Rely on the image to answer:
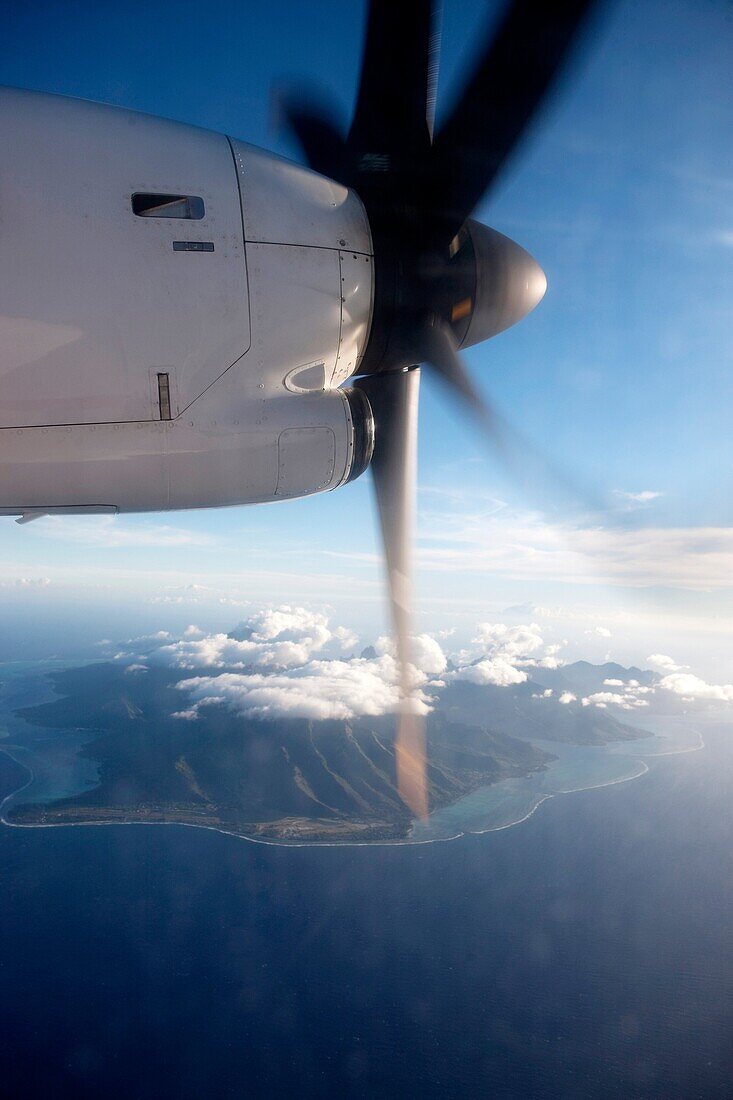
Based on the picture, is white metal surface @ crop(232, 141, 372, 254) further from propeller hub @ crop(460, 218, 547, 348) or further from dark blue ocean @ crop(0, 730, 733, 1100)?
dark blue ocean @ crop(0, 730, 733, 1100)

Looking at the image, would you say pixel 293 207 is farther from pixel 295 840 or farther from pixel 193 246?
pixel 295 840

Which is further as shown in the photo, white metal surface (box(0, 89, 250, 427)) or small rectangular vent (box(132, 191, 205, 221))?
small rectangular vent (box(132, 191, 205, 221))

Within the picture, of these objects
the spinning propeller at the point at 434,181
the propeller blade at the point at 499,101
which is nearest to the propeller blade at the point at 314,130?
the spinning propeller at the point at 434,181

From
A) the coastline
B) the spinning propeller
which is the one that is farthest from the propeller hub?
the coastline

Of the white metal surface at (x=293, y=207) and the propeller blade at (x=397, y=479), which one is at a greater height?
the white metal surface at (x=293, y=207)

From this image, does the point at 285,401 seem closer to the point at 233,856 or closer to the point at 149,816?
the point at 233,856

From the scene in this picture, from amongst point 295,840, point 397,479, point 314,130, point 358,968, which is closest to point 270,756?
point 295,840

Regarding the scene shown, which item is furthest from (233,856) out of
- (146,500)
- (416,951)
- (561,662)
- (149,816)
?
(561,662)

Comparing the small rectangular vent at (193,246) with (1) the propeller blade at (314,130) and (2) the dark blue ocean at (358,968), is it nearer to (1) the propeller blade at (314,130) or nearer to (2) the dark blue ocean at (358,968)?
(1) the propeller blade at (314,130)

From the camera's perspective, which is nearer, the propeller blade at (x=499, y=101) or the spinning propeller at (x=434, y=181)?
the propeller blade at (x=499, y=101)
